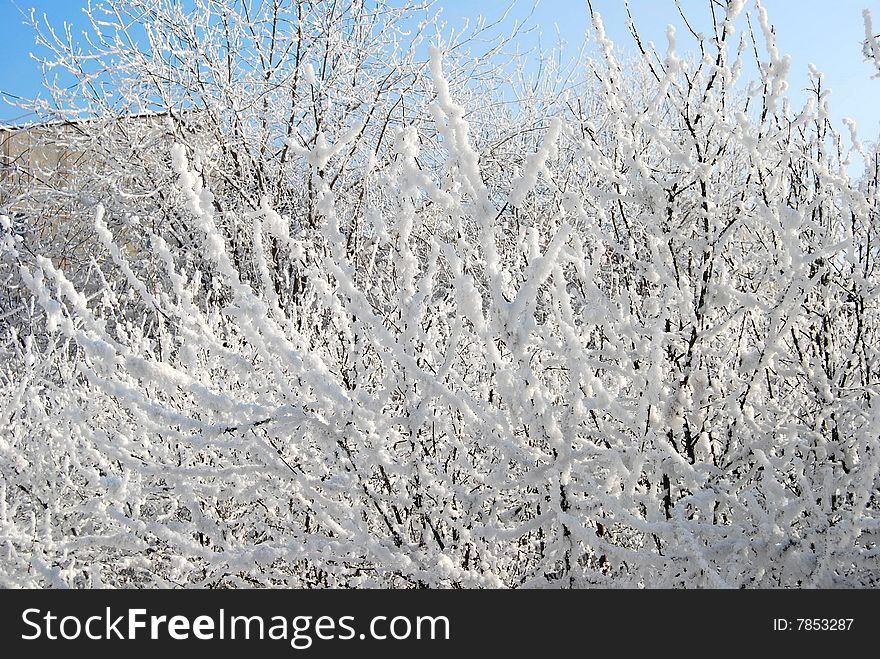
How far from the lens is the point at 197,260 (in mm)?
8039

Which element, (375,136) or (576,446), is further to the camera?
(375,136)

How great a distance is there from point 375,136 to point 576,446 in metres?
6.59

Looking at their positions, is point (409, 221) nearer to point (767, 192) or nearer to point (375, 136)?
point (767, 192)

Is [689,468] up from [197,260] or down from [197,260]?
down

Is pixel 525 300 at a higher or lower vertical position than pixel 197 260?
lower

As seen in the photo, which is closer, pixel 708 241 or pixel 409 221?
pixel 409 221

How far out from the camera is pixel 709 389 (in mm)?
2242

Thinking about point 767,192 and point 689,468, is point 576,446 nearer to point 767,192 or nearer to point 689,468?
point 689,468
